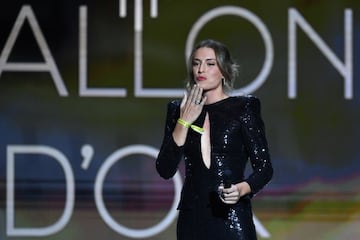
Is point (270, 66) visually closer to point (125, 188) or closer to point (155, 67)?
point (155, 67)

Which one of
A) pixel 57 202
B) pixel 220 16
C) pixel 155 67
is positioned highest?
pixel 220 16

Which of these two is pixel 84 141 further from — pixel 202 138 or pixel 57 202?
pixel 202 138

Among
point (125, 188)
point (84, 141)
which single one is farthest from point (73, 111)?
point (125, 188)

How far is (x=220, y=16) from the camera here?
16.6 ft

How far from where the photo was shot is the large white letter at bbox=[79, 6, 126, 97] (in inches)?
200

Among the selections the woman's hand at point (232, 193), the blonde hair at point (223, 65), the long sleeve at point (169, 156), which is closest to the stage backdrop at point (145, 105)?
the blonde hair at point (223, 65)

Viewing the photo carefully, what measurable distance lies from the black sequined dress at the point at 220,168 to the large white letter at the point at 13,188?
2.12 m

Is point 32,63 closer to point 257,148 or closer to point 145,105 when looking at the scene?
point 145,105

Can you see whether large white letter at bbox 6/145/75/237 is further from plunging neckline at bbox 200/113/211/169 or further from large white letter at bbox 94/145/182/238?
plunging neckline at bbox 200/113/211/169

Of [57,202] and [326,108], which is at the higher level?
[326,108]

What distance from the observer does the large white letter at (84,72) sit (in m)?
5.07

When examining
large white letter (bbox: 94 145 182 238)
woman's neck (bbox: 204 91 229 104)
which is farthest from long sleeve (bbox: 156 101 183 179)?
large white letter (bbox: 94 145 182 238)

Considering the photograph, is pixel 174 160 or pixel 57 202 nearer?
pixel 174 160

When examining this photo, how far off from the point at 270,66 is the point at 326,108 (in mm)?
424
